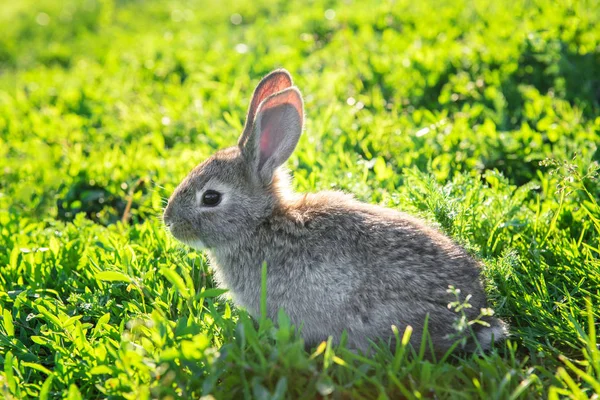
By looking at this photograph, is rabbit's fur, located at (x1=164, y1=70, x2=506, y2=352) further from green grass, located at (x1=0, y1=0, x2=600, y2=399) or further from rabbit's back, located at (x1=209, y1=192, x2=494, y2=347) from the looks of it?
green grass, located at (x1=0, y1=0, x2=600, y2=399)

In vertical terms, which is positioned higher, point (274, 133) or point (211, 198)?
point (274, 133)

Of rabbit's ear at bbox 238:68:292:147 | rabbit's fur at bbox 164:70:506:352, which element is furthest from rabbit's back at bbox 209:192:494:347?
rabbit's ear at bbox 238:68:292:147

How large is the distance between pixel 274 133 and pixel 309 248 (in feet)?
2.82

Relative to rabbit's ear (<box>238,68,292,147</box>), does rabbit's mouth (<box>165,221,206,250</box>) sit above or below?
below

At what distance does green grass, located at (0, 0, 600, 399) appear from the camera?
117 inches

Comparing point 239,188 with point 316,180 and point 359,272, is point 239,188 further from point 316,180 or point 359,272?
point 359,272

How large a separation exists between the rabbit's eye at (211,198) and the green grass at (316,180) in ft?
1.57

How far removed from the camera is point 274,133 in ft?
13.2

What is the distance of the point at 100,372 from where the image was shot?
9.89 ft

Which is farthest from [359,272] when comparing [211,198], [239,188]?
[211,198]

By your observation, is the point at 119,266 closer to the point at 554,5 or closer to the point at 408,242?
the point at 408,242

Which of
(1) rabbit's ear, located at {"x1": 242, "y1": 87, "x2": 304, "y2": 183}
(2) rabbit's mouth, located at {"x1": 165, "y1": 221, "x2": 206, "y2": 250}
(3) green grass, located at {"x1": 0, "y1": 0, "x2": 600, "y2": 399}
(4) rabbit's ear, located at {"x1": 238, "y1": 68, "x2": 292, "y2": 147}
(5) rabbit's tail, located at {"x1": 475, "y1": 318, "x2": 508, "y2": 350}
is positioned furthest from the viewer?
(4) rabbit's ear, located at {"x1": 238, "y1": 68, "x2": 292, "y2": 147}

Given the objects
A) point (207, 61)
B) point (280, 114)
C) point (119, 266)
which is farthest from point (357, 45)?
point (119, 266)

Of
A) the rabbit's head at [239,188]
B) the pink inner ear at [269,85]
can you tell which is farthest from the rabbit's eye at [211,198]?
the pink inner ear at [269,85]
